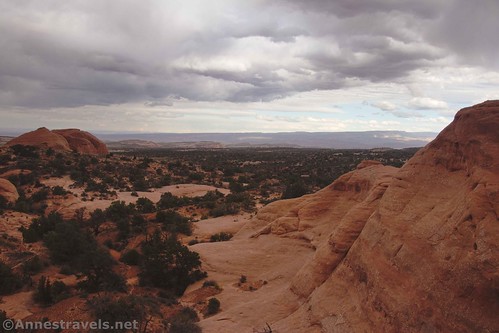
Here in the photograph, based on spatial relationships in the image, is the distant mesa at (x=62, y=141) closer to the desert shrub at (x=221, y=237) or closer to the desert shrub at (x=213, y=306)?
the desert shrub at (x=221, y=237)

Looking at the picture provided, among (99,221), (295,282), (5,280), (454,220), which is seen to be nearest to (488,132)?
(454,220)

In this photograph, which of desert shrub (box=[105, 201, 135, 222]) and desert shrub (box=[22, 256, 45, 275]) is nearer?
desert shrub (box=[22, 256, 45, 275])

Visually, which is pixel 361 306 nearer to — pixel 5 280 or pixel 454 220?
pixel 454 220

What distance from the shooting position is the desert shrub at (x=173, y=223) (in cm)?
2636

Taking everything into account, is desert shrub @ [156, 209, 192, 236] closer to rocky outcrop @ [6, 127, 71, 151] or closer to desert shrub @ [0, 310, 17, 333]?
desert shrub @ [0, 310, 17, 333]

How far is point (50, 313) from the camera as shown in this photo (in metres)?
14.0

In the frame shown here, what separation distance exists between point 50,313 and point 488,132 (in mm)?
15798

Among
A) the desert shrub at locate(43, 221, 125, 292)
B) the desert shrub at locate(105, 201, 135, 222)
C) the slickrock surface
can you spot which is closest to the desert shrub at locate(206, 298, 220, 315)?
the slickrock surface

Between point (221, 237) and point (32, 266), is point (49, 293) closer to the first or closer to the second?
point (32, 266)

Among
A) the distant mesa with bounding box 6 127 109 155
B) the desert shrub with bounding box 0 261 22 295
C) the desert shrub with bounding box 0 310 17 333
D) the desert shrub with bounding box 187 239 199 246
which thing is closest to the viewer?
the desert shrub with bounding box 0 310 17 333

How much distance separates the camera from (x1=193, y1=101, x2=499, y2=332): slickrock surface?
755 cm

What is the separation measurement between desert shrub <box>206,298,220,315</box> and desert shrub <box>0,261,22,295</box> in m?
8.67

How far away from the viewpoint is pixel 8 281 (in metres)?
15.9

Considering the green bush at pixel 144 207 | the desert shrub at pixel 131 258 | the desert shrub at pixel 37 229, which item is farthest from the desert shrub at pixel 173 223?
the desert shrub at pixel 37 229
